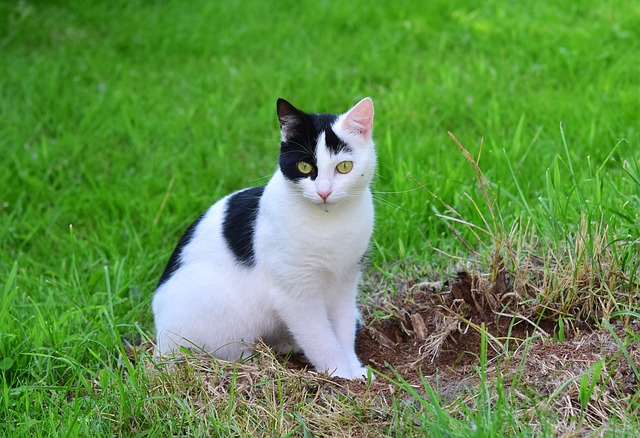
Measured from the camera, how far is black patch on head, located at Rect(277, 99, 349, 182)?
8.70ft

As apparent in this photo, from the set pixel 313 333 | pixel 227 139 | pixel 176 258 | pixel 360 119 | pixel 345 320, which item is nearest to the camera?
pixel 360 119

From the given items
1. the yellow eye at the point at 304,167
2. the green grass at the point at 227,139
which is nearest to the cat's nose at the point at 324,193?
the yellow eye at the point at 304,167

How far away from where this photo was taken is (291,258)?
9.00 feet

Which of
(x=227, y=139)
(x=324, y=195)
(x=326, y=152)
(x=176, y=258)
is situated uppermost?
(x=326, y=152)

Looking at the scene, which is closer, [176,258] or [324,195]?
→ [324,195]

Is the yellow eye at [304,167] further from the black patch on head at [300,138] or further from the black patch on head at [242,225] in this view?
the black patch on head at [242,225]

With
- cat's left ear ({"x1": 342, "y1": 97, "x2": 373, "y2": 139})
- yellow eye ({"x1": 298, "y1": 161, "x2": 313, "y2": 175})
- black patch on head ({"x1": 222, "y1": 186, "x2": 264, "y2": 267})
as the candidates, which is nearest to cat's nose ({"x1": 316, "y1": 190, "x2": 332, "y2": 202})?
yellow eye ({"x1": 298, "y1": 161, "x2": 313, "y2": 175})

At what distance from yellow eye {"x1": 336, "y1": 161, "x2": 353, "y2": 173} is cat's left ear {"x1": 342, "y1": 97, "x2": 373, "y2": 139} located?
0.12 m

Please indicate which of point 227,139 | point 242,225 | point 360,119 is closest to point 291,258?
point 242,225

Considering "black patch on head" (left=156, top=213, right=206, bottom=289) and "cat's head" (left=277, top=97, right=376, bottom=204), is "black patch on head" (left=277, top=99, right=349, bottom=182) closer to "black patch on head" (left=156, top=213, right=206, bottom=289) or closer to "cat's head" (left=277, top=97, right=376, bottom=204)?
"cat's head" (left=277, top=97, right=376, bottom=204)

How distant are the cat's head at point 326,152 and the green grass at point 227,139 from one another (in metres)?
0.50

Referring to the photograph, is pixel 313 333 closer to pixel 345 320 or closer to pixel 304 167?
pixel 345 320

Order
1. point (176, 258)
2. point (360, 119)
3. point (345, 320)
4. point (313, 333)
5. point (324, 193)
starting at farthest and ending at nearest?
point (176, 258)
point (345, 320)
point (313, 333)
point (360, 119)
point (324, 193)

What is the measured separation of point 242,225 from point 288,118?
0.47 metres
